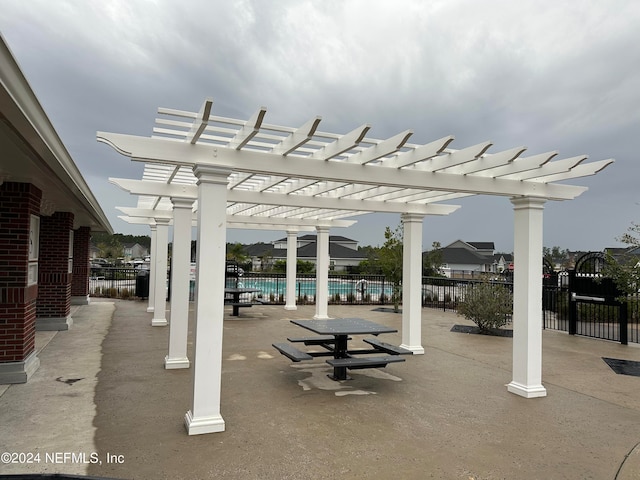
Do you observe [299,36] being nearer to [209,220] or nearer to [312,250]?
[209,220]

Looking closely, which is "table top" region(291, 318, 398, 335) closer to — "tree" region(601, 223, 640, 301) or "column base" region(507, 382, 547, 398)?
"column base" region(507, 382, 547, 398)

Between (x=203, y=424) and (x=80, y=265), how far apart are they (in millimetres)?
12168

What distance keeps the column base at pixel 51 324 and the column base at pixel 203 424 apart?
7132mm

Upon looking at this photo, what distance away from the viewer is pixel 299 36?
27.7 ft

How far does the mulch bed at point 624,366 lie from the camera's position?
7.29 m

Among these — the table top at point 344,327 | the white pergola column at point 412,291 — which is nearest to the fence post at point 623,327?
the white pergola column at point 412,291

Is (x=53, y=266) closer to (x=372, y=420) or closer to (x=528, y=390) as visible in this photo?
(x=372, y=420)

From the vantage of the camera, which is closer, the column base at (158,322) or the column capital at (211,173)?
the column capital at (211,173)

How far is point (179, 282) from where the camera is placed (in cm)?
674

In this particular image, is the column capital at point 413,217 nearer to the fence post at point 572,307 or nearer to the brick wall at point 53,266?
the fence post at point 572,307

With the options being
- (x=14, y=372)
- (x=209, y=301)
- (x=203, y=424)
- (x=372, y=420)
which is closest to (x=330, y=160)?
(x=209, y=301)

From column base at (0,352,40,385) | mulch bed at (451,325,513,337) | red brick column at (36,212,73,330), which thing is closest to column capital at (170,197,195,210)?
column base at (0,352,40,385)

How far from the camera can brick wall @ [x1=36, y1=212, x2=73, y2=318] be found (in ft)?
31.2

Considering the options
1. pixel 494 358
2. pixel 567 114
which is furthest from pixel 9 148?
pixel 567 114
